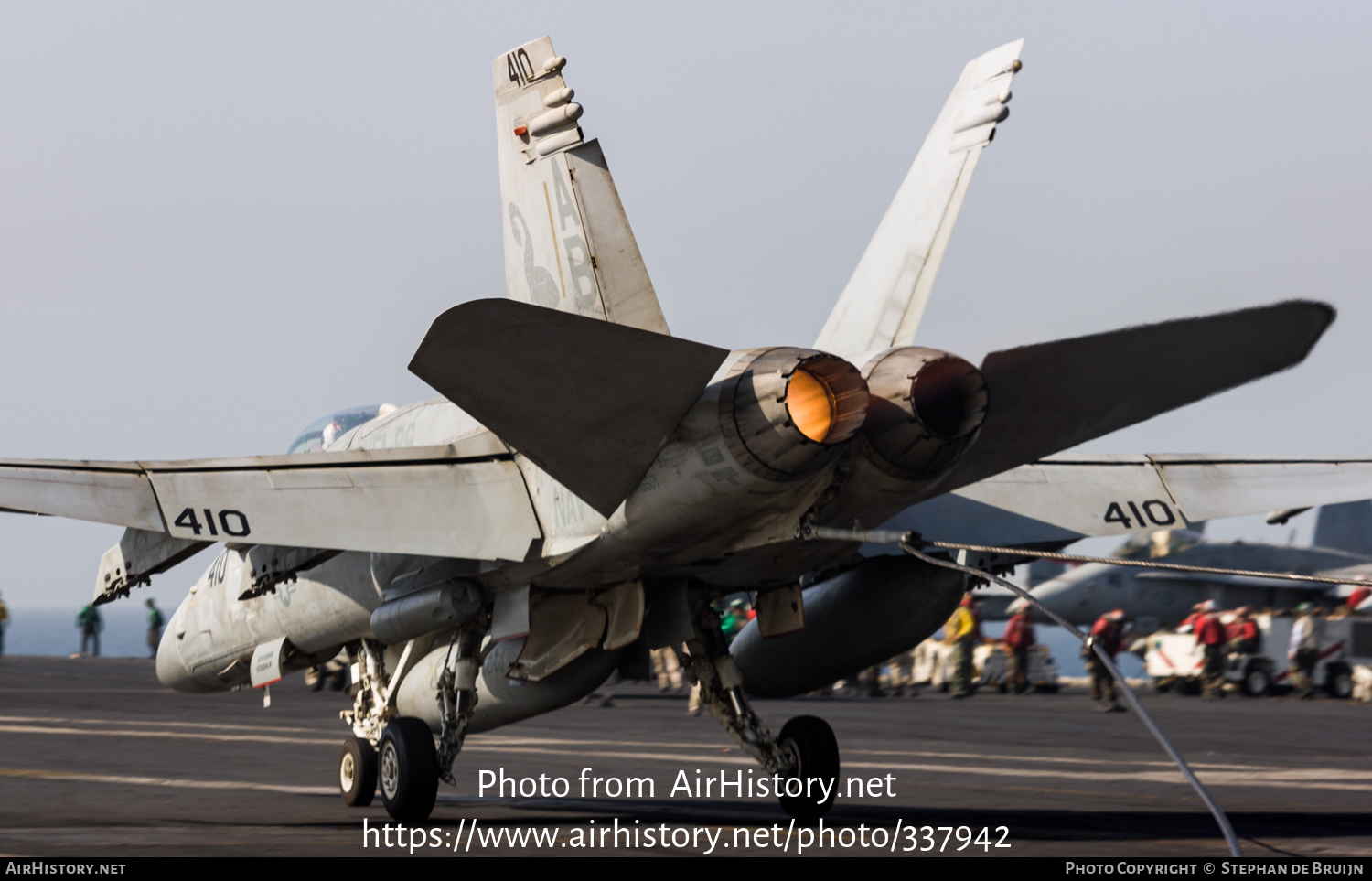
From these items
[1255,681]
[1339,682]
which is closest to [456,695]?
[1255,681]

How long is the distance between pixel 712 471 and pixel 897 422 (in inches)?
49.1

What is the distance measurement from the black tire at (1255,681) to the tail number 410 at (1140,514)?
20.8 meters

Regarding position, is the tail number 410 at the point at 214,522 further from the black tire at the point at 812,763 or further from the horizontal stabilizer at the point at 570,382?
the black tire at the point at 812,763

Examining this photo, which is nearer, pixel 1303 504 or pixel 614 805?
pixel 1303 504

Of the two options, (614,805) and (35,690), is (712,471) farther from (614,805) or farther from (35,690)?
(35,690)

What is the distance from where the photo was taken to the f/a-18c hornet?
8789 millimetres

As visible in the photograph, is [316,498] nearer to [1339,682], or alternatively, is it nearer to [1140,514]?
[1140,514]

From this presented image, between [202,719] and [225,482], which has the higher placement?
[225,482]

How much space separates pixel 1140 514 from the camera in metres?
12.4

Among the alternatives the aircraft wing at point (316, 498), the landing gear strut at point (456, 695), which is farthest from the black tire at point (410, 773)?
the aircraft wing at point (316, 498)

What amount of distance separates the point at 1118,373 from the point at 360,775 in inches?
313

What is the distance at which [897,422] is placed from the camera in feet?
30.2

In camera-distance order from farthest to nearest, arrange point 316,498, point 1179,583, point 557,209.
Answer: point 1179,583 < point 557,209 < point 316,498

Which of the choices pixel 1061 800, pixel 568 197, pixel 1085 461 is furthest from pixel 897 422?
pixel 1061 800
